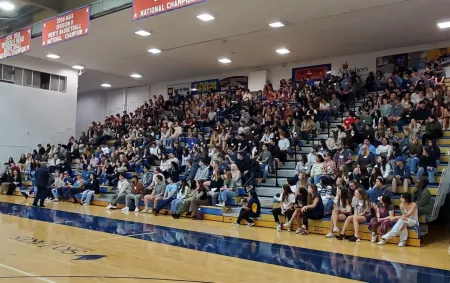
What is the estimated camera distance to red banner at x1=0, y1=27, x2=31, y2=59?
12.5 metres

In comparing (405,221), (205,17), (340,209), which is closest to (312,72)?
(205,17)

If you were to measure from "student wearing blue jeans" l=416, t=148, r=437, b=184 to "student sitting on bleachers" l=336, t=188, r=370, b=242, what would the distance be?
1818 mm

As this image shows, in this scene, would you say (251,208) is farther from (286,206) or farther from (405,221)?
(405,221)

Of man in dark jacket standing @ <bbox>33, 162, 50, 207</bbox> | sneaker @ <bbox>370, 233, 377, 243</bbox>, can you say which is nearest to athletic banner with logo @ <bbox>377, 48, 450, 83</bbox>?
sneaker @ <bbox>370, 233, 377, 243</bbox>

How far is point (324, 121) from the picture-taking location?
1472 cm

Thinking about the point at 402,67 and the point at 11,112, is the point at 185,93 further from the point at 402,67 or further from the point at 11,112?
the point at 402,67

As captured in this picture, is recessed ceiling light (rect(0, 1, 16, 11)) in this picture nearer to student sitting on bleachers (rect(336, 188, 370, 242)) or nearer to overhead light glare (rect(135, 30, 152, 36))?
overhead light glare (rect(135, 30, 152, 36))

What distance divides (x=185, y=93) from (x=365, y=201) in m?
15.5

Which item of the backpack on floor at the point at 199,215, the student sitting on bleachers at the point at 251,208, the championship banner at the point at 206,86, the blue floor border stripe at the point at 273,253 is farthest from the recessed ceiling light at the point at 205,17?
the championship banner at the point at 206,86

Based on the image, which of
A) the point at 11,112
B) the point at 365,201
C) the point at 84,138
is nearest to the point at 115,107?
the point at 84,138

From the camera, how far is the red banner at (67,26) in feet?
34.2

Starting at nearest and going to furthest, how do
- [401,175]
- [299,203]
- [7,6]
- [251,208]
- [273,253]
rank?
[273,253] < [299,203] < [401,175] < [251,208] < [7,6]

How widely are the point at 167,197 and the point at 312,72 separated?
930 cm

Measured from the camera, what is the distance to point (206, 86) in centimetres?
2194
